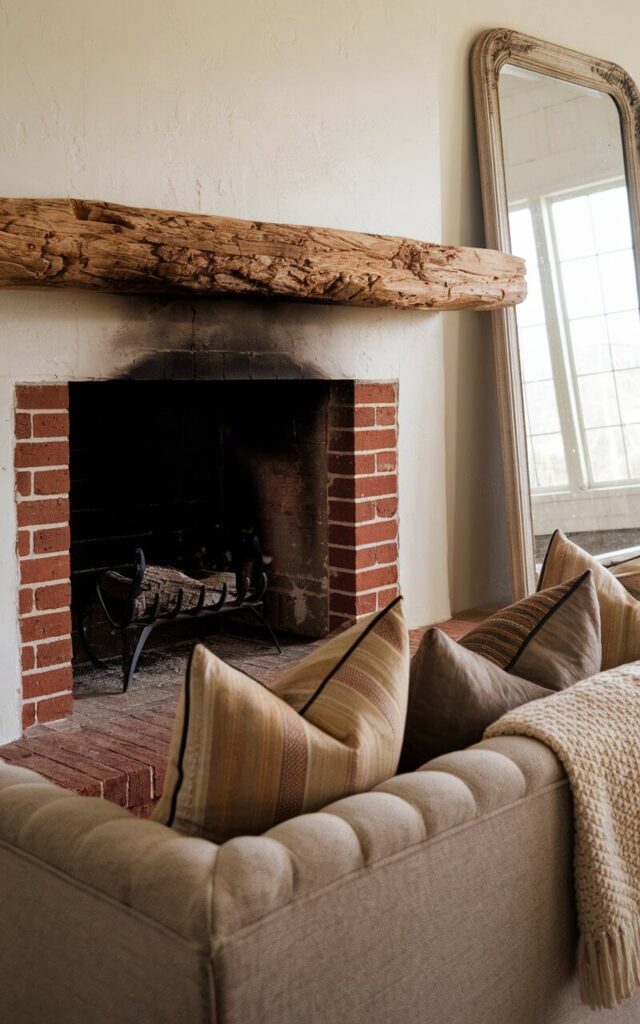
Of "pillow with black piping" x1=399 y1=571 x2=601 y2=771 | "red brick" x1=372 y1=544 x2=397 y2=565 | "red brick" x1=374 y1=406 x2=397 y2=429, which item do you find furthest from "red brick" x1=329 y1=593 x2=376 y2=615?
"pillow with black piping" x1=399 y1=571 x2=601 y2=771

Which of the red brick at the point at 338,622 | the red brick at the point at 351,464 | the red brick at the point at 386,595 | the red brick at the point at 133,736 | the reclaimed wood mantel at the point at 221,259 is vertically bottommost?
the red brick at the point at 133,736

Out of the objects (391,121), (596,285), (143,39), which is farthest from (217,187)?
(596,285)

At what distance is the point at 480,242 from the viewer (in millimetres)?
4367

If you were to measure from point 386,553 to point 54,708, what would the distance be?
146 cm

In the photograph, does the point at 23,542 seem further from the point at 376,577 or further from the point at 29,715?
the point at 376,577

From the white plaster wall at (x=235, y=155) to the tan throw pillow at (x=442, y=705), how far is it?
164cm

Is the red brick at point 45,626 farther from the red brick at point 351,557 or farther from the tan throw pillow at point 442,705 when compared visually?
the tan throw pillow at point 442,705

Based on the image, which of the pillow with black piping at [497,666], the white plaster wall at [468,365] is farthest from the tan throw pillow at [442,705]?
the white plaster wall at [468,365]

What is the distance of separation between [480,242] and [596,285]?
742mm

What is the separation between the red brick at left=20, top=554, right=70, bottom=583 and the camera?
2.90m

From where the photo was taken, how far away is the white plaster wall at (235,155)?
2.87m

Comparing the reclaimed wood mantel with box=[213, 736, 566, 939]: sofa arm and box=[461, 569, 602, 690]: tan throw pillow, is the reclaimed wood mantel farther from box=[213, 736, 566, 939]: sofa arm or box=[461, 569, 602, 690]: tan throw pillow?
box=[213, 736, 566, 939]: sofa arm

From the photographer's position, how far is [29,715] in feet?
9.64

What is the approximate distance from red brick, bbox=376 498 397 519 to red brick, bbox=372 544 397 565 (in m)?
0.11
